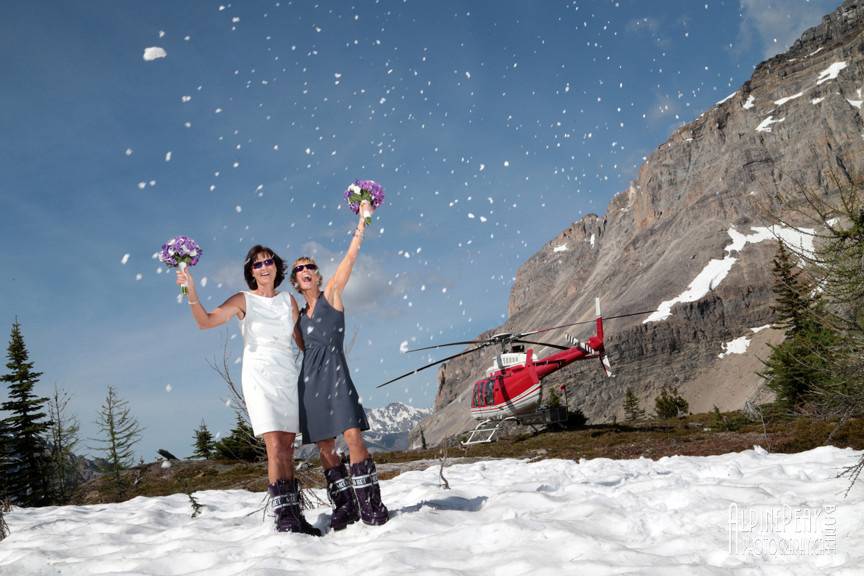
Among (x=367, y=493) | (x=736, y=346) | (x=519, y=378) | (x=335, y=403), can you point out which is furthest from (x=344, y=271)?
(x=736, y=346)

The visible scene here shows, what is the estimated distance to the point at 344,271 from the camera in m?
5.20

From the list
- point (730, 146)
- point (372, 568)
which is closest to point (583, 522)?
point (372, 568)

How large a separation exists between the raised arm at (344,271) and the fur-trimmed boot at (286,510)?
157 cm

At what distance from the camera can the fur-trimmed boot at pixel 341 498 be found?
4777 millimetres

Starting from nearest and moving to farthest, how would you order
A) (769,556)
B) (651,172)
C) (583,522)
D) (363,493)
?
(769,556) < (583,522) < (363,493) < (651,172)

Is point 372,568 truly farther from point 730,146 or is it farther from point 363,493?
point 730,146

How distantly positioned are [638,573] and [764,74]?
17763 cm

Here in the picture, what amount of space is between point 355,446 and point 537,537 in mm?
1572

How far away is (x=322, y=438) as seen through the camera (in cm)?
475

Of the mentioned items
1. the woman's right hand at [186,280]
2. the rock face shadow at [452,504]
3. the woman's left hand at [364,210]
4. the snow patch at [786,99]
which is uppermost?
the snow patch at [786,99]

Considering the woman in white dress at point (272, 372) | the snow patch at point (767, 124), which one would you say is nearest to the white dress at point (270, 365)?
the woman in white dress at point (272, 372)

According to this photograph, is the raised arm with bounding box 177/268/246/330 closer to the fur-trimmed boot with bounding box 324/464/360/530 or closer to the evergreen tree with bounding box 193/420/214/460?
the fur-trimmed boot with bounding box 324/464/360/530

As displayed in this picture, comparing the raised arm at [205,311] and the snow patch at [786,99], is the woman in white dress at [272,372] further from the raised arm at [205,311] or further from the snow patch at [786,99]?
the snow patch at [786,99]

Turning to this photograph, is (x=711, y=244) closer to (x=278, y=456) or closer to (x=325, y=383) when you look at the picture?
(x=325, y=383)
